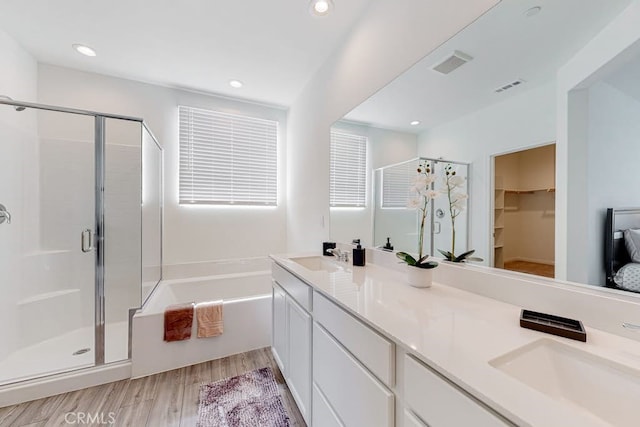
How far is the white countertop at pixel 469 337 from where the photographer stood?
0.46 metres

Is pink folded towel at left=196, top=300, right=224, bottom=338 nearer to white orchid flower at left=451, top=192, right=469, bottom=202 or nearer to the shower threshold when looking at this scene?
the shower threshold

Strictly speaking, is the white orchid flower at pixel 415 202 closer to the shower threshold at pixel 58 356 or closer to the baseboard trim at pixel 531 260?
the baseboard trim at pixel 531 260

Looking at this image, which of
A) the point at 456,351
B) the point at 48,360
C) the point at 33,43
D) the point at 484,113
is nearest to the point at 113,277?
the point at 48,360

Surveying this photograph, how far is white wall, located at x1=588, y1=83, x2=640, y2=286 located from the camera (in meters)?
0.69

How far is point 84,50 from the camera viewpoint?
2.16 meters

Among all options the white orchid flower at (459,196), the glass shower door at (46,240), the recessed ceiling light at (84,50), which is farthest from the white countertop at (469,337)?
the recessed ceiling light at (84,50)

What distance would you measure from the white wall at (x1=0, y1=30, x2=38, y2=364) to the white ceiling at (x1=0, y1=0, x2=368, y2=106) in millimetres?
237

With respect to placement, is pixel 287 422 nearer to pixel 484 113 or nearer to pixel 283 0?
pixel 484 113

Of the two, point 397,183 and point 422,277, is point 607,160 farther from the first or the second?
point 397,183

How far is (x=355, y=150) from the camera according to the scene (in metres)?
2.00

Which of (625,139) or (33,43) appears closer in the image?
(625,139)

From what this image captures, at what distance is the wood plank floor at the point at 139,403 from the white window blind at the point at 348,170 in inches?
59.4

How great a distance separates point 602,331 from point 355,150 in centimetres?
163

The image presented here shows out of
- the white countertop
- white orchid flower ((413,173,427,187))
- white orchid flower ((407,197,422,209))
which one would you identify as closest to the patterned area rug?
the white countertop
